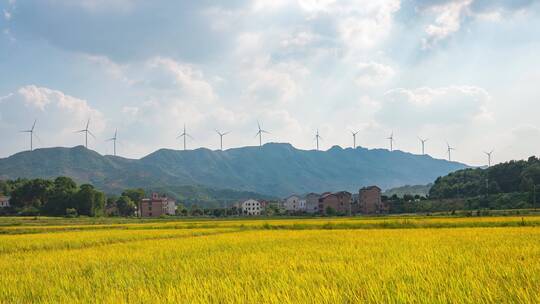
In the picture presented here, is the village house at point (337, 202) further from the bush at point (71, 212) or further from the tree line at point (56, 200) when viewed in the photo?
the bush at point (71, 212)

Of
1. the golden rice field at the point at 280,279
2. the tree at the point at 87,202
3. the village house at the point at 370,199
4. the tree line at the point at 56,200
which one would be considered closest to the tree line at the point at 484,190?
the village house at the point at 370,199

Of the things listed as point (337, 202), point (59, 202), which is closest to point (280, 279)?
point (59, 202)

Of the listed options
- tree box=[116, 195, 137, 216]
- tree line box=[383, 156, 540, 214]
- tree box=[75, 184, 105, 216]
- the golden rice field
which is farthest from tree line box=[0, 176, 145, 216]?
the golden rice field

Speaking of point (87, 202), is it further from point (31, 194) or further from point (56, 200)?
point (31, 194)

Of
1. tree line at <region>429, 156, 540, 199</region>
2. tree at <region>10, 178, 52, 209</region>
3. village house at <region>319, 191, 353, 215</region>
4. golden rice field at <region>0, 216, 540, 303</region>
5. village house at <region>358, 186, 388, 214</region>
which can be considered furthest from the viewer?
village house at <region>319, 191, 353, 215</region>

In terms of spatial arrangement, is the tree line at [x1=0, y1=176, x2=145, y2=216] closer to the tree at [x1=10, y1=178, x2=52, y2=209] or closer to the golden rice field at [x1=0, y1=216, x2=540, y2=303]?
the tree at [x1=10, y1=178, x2=52, y2=209]

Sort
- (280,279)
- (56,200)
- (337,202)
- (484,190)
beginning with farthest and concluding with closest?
1. (337,202)
2. (56,200)
3. (484,190)
4. (280,279)

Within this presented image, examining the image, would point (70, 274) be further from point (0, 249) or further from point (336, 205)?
point (336, 205)

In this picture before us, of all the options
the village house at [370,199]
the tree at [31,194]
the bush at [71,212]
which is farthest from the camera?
the village house at [370,199]

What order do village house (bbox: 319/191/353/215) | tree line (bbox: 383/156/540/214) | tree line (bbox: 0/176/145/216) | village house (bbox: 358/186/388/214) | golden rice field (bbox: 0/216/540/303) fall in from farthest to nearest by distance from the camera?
village house (bbox: 319/191/353/215), village house (bbox: 358/186/388/214), tree line (bbox: 0/176/145/216), tree line (bbox: 383/156/540/214), golden rice field (bbox: 0/216/540/303)

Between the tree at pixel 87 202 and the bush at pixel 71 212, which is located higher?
the tree at pixel 87 202

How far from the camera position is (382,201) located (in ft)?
582

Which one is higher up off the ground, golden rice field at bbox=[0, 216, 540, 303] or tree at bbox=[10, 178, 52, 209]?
tree at bbox=[10, 178, 52, 209]

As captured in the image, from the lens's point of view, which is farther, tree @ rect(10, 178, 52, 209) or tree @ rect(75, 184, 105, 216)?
tree @ rect(10, 178, 52, 209)
